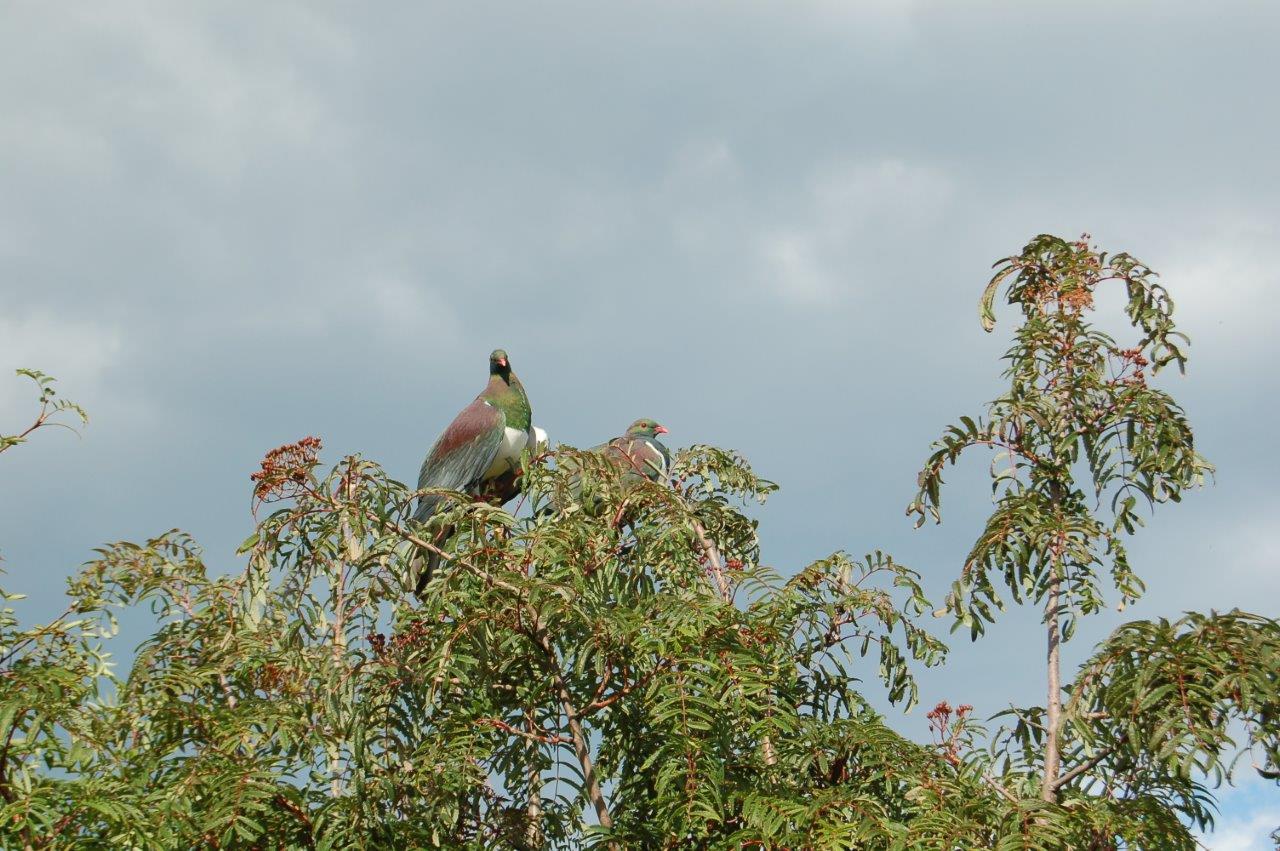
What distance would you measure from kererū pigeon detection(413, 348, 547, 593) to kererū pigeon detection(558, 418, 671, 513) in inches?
23.1

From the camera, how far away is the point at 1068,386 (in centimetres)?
466

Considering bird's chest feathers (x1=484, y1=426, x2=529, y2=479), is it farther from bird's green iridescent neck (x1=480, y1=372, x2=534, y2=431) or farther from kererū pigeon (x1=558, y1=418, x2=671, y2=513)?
kererū pigeon (x1=558, y1=418, x2=671, y2=513)

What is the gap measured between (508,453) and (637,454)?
114cm

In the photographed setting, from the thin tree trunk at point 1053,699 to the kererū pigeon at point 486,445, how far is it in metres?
3.33

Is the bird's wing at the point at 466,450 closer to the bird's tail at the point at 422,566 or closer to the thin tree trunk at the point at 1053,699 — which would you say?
the bird's tail at the point at 422,566

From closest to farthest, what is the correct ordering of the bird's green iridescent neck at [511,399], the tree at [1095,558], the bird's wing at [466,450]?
1. the tree at [1095,558]
2. the bird's wing at [466,450]
3. the bird's green iridescent neck at [511,399]

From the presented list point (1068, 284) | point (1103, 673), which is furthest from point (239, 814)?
point (1068, 284)

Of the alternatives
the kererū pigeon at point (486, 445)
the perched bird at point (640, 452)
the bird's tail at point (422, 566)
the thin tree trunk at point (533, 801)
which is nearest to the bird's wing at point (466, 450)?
the kererū pigeon at point (486, 445)

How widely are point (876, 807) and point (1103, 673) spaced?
0.83 meters

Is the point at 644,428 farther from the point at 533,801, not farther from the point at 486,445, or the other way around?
the point at 533,801

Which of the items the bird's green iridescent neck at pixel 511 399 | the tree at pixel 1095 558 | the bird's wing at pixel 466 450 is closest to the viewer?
the tree at pixel 1095 558

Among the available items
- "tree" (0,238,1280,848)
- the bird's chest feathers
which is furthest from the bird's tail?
the bird's chest feathers

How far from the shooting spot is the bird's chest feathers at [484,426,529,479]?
7.28 meters

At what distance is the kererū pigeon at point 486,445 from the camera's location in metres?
7.20
